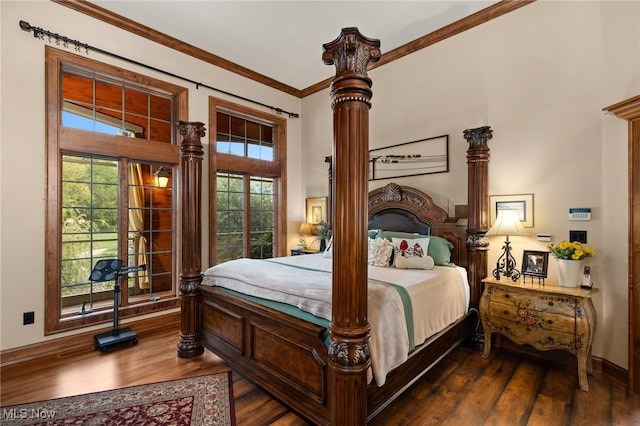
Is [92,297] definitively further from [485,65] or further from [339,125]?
[485,65]

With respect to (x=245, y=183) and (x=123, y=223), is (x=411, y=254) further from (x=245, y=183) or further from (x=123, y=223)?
(x=123, y=223)

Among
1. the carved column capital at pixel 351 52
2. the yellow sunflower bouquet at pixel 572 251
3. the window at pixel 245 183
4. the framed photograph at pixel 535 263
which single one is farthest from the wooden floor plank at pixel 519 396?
the window at pixel 245 183

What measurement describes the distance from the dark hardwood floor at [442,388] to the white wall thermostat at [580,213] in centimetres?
136

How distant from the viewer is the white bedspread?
6.04 feet

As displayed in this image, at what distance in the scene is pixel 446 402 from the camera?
2.14m

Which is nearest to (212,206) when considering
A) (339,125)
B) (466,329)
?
(339,125)

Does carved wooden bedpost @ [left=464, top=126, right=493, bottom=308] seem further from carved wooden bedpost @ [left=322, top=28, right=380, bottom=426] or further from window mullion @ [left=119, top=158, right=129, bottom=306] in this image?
window mullion @ [left=119, top=158, right=129, bottom=306]

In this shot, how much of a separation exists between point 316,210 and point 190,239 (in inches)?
103

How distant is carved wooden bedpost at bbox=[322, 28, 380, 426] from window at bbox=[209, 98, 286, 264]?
3.15 metres

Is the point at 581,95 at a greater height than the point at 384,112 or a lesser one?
lesser

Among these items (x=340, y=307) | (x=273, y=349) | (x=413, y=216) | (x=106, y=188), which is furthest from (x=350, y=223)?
(x=106, y=188)

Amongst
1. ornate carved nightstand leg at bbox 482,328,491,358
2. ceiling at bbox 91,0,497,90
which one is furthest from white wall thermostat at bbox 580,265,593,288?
ceiling at bbox 91,0,497,90

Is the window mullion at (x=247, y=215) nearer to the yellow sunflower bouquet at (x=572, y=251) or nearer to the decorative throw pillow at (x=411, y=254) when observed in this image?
the decorative throw pillow at (x=411, y=254)

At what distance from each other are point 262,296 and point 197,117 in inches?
117
